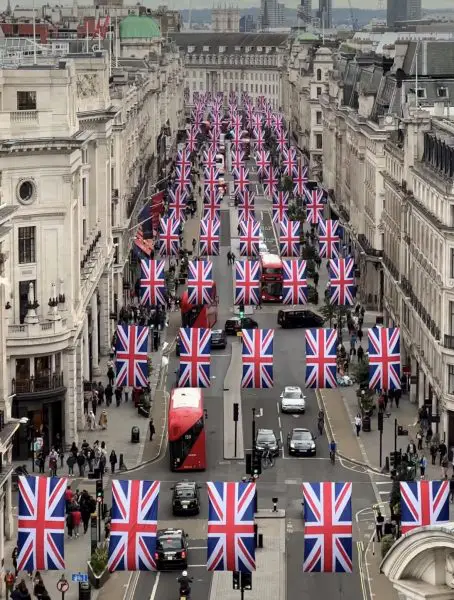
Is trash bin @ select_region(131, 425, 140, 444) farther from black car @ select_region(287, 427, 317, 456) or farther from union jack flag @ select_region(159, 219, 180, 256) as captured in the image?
union jack flag @ select_region(159, 219, 180, 256)

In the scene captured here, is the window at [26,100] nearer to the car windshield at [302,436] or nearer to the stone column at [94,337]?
the car windshield at [302,436]

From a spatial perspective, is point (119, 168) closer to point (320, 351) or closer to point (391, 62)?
point (391, 62)

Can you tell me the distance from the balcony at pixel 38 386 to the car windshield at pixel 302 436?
10.7m

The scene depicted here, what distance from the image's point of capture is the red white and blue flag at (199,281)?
331 feet

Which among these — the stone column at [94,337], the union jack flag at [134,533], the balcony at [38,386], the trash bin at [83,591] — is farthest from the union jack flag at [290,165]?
the union jack flag at [134,533]

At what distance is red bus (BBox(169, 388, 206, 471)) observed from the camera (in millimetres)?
73250

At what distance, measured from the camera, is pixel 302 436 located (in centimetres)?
7794

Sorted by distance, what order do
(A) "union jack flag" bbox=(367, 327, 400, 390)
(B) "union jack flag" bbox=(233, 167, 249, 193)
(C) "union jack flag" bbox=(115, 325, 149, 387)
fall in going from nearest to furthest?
(A) "union jack flag" bbox=(367, 327, 400, 390) < (C) "union jack flag" bbox=(115, 325, 149, 387) < (B) "union jack flag" bbox=(233, 167, 249, 193)

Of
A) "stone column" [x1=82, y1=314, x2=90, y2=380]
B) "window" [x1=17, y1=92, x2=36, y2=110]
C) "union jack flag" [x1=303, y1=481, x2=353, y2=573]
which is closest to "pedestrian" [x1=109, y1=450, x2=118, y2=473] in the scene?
"stone column" [x1=82, y1=314, x2=90, y2=380]

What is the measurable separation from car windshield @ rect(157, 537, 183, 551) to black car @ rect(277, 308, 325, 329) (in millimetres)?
52929

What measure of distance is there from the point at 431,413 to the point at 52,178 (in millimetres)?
21429

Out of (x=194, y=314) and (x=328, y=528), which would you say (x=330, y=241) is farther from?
(x=328, y=528)

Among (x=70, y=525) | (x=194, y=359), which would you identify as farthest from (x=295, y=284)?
(x=70, y=525)

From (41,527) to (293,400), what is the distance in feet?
116
